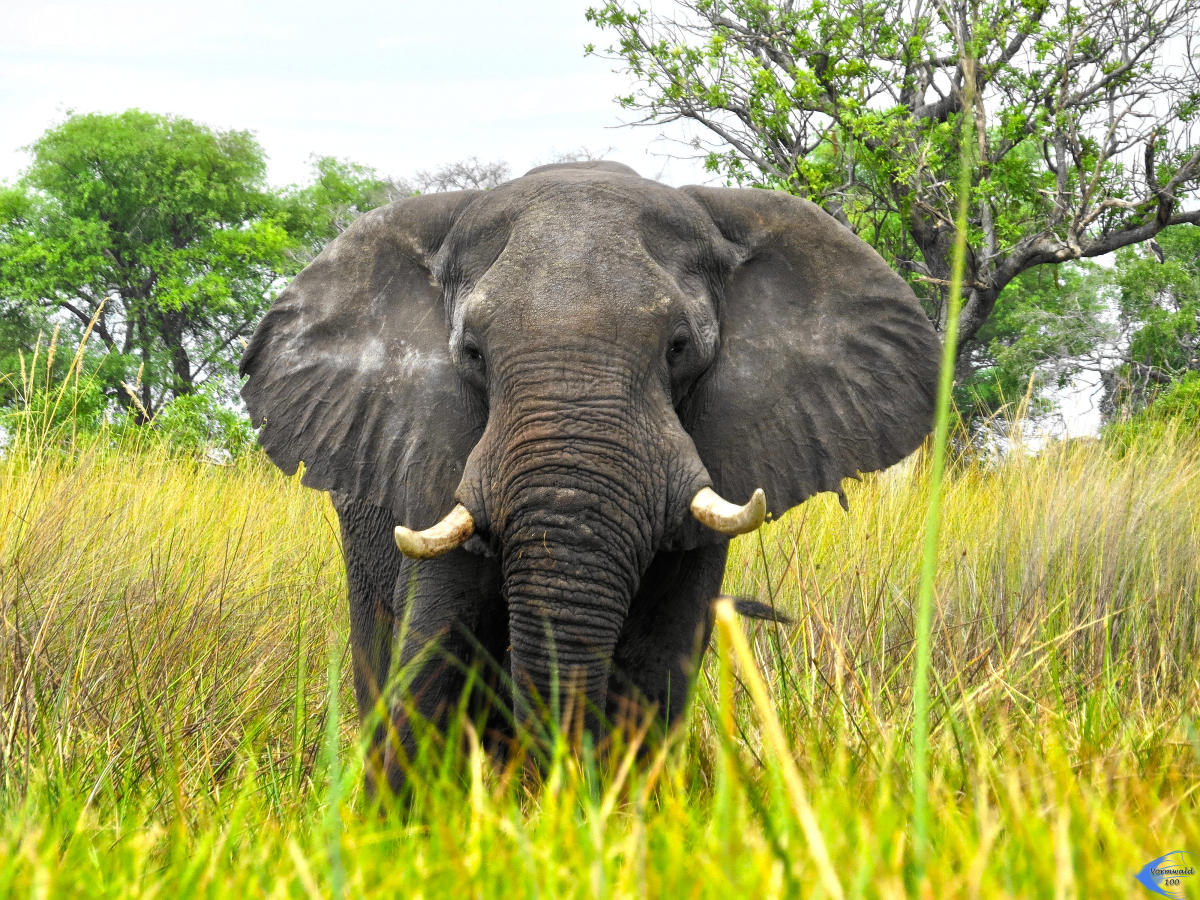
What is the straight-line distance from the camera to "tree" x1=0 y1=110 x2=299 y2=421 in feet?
115

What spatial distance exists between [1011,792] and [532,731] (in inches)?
89.9

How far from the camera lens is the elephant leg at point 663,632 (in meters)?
4.22

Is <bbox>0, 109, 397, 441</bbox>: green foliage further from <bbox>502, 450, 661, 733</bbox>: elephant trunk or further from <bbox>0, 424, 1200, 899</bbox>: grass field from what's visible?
<bbox>502, 450, 661, 733</bbox>: elephant trunk

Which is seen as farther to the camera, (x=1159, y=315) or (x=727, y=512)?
(x=1159, y=315)

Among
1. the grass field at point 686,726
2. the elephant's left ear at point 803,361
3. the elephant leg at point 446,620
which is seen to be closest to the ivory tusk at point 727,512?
the grass field at point 686,726

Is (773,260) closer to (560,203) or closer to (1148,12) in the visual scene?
(560,203)

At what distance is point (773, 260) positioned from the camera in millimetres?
4352

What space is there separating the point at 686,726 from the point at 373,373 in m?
2.19

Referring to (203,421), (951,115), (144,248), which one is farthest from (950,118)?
(144,248)

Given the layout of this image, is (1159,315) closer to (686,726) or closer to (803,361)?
(803,361)

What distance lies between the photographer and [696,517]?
3.49 metres

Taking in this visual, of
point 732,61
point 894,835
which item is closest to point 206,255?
point 732,61
